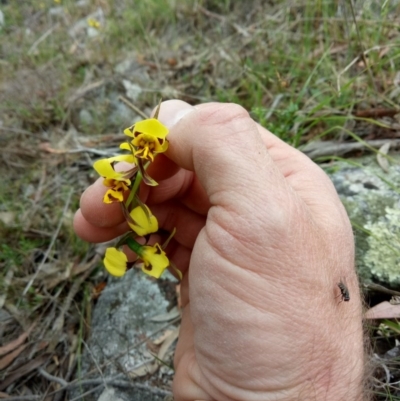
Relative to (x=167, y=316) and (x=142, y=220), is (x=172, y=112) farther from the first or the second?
(x=167, y=316)

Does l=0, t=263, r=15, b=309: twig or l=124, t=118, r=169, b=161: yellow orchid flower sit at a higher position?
l=124, t=118, r=169, b=161: yellow orchid flower

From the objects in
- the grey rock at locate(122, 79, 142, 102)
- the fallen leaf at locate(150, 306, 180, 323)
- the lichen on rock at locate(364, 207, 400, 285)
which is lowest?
the fallen leaf at locate(150, 306, 180, 323)

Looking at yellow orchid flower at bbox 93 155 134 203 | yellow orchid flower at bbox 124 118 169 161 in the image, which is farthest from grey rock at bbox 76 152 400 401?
yellow orchid flower at bbox 124 118 169 161

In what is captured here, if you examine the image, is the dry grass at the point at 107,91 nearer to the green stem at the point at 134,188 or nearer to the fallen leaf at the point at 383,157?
the fallen leaf at the point at 383,157

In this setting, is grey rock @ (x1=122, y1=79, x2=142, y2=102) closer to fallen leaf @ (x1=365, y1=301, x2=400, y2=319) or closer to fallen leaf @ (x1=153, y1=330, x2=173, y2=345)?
fallen leaf @ (x1=153, y1=330, x2=173, y2=345)

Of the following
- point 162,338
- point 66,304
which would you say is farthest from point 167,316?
point 66,304

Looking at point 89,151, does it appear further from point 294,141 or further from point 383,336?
point 383,336
